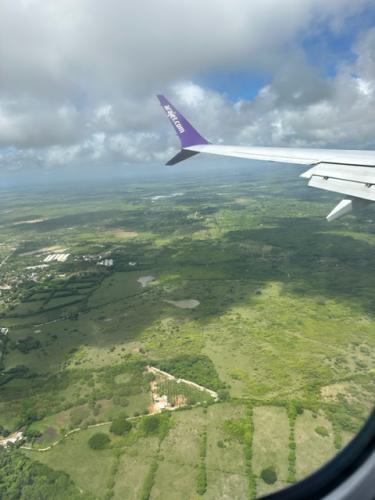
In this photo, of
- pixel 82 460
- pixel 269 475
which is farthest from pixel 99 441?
pixel 269 475

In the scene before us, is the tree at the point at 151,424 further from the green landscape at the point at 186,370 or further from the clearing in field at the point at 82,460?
the clearing in field at the point at 82,460

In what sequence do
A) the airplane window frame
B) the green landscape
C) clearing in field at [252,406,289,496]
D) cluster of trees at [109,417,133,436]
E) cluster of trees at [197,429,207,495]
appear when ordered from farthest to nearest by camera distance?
cluster of trees at [109,417,133,436]
the green landscape
cluster of trees at [197,429,207,495]
clearing in field at [252,406,289,496]
the airplane window frame

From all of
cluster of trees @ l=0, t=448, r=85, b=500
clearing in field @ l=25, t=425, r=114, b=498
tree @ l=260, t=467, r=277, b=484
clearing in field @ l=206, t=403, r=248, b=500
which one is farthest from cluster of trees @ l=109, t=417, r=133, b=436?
tree @ l=260, t=467, r=277, b=484

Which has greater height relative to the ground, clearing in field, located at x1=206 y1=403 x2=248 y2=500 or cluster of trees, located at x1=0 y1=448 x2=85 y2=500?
clearing in field, located at x1=206 y1=403 x2=248 y2=500

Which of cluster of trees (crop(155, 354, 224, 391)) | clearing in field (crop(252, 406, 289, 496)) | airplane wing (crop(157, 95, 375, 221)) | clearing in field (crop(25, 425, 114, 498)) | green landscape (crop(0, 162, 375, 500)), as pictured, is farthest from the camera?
cluster of trees (crop(155, 354, 224, 391))

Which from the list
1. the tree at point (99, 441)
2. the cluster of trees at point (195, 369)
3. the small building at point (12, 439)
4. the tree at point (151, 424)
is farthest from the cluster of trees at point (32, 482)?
the cluster of trees at point (195, 369)

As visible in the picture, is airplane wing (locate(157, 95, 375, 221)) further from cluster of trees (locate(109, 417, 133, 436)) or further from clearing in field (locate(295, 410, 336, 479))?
cluster of trees (locate(109, 417, 133, 436))

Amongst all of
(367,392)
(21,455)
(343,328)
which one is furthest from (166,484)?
(343,328)

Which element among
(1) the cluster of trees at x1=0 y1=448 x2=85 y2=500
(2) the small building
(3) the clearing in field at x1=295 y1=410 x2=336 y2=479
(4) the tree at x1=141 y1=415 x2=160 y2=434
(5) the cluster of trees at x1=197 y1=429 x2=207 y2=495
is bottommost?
(2) the small building
